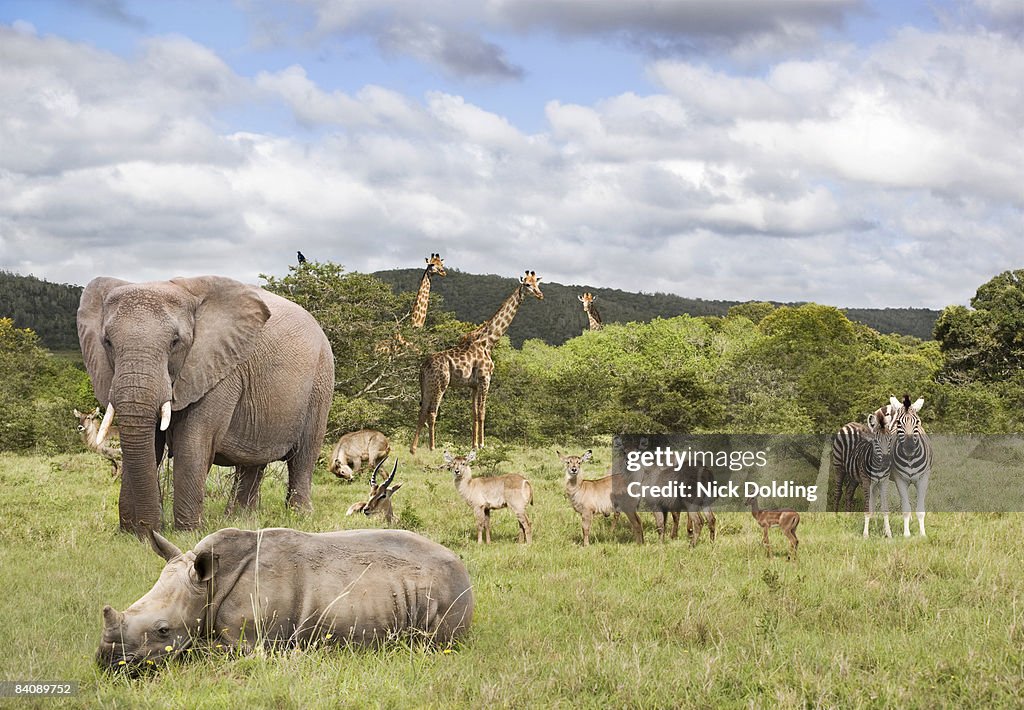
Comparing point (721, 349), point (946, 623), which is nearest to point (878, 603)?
point (946, 623)

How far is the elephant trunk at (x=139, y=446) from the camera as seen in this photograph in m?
10.1

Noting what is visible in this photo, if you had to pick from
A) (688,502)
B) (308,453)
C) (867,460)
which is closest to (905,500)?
(867,460)

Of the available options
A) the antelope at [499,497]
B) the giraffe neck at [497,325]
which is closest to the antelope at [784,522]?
the antelope at [499,497]

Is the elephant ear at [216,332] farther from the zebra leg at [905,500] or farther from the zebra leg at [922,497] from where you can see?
the zebra leg at [922,497]

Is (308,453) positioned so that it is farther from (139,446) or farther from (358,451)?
(358,451)

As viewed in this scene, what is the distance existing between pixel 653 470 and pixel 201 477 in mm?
5141

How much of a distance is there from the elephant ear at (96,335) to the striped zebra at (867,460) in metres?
9.00

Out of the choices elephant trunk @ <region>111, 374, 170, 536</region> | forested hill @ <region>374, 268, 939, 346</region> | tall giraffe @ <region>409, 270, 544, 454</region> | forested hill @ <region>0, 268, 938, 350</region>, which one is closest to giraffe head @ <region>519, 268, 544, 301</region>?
tall giraffe @ <region>409, 270, 544, 454</region>

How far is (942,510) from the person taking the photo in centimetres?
1479

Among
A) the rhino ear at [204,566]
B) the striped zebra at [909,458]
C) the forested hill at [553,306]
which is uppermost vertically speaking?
the forested hill at [553,306]

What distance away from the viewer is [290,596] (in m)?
6.24

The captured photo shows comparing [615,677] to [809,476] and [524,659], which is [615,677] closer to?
[524,659]

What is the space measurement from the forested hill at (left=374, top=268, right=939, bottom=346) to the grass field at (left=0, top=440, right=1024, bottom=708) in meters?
71.5

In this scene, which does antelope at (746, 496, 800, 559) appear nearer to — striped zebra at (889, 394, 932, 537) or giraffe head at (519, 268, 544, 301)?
striped zebra at (889, 394, 932, 537)
